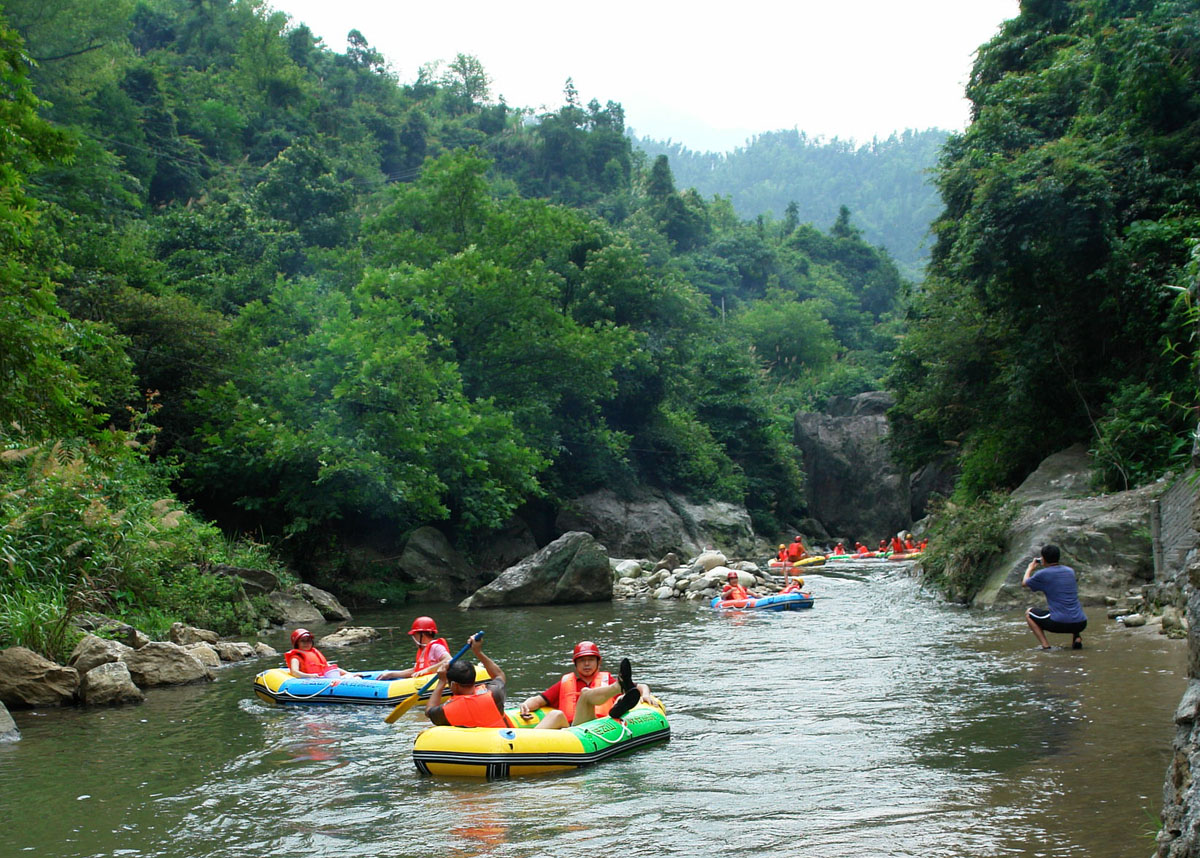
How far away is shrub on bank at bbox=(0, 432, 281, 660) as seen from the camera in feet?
35.7

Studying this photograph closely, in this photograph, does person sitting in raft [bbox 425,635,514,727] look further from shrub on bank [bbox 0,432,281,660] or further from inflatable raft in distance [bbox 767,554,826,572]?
inflatable raft in distance [bbox 767,554,826,572]

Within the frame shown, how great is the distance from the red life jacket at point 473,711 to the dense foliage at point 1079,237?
34.0 ft

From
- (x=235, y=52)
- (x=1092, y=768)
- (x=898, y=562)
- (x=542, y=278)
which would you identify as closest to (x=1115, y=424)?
(x=1092, y=768)

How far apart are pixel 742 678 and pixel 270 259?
25417mm

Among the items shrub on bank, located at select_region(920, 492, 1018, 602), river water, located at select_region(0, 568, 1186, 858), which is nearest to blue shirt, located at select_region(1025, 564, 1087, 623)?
river water, located at select_region(0, 568, 1186, 858)

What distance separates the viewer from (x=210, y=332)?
2312 centimetres

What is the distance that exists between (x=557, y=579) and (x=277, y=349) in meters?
9.37

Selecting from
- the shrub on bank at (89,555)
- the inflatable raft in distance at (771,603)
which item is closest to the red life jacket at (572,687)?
the shrub on bank at (89,555)

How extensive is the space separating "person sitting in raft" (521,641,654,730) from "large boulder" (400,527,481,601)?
15800 mm

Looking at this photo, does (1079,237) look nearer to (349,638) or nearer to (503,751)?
(503,751)

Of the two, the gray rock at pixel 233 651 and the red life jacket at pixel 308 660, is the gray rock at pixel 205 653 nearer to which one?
the gray rock at pixel 233 651

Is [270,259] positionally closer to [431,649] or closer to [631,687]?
[431,649]

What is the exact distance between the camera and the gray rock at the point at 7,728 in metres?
8.45

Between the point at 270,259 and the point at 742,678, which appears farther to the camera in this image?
the point at 270,259
